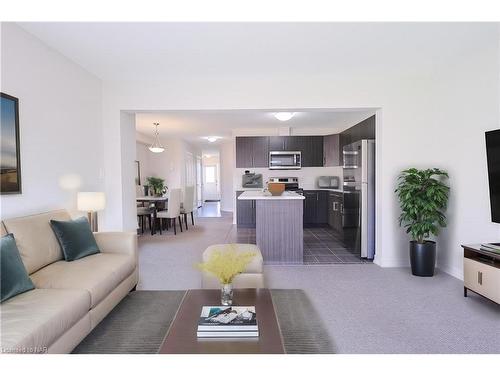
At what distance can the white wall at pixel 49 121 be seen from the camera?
2607 millimetres

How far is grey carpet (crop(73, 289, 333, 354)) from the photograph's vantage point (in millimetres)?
2137

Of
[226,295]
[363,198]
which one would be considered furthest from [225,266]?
[363,198]

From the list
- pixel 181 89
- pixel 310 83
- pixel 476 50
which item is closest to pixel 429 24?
pixel 476 50

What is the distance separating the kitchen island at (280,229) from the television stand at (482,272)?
1.90 meters

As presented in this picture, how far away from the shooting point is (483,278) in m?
2.69

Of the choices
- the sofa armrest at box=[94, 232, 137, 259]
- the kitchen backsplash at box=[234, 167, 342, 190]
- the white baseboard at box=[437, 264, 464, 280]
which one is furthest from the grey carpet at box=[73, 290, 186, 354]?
the kitchen backsplash at box=[234, 167, 342, 190]

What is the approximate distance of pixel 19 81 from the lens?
104 inches

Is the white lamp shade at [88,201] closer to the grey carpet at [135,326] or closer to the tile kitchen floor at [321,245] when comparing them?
the grey carpet at [135,326]

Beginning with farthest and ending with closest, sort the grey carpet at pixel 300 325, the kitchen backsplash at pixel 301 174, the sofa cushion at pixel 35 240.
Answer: the kitchen backsplash at pixel 301 174 → the sofa cushion at pixel 35 240 → the grey carpet at pixel 300 325

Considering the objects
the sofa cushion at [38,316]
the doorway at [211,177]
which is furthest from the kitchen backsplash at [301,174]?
the doorway at [211,177]

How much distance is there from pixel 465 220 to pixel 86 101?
15.4 ft

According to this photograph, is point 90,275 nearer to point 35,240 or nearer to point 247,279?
point 35,240

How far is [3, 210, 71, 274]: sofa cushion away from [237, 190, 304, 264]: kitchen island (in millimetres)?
2325
